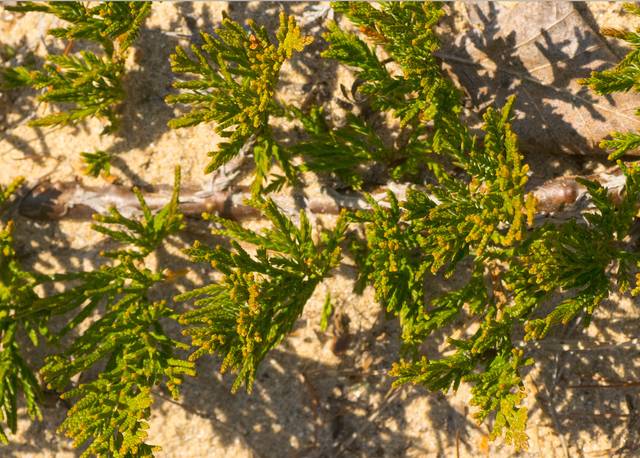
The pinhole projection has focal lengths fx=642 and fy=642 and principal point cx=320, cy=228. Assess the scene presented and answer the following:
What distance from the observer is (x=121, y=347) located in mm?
3553

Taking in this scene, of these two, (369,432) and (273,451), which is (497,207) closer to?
(369,432)

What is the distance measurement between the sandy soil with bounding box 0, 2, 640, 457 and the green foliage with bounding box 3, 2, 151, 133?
158mm

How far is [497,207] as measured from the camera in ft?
9.71

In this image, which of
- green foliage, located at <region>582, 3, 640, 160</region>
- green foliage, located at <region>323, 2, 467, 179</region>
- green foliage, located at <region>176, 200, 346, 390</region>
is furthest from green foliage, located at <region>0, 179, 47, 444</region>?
green foliage, located at <region>582, 3, 640, 160</region>

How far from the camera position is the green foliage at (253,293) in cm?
305

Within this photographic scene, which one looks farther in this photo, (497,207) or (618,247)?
(618,247)

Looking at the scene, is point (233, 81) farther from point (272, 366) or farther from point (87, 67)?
point (272, 366)

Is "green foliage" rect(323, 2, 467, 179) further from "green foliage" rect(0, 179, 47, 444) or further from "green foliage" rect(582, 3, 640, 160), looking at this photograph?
"green foliage" rect(0, 179, 47, 444)

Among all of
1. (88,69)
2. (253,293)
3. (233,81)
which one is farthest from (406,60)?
(88,69)

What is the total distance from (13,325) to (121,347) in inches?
28.6

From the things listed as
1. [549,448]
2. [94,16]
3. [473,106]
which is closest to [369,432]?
[549,448]

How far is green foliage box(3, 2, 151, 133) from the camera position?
11.6 ft

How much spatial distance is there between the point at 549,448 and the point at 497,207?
1.64 metres

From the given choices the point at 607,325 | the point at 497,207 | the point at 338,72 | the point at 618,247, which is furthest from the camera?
the point at 338,72
